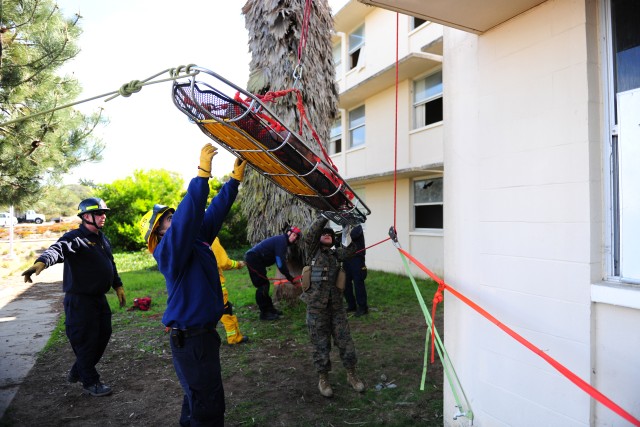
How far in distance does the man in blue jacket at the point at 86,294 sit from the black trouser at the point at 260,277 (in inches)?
106

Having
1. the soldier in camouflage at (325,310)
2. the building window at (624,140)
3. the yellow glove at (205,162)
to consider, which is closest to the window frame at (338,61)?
the soldier in camouflage at (325,310)

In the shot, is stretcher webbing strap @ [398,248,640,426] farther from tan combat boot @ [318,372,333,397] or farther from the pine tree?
the pine tree

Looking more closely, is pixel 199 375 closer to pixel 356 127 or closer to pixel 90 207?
pixel 90 207

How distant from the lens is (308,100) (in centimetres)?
808

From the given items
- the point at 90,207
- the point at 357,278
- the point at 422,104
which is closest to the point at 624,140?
the point at 90,207

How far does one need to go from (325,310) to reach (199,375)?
1.85 m

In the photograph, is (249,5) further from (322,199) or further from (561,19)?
(561,19)

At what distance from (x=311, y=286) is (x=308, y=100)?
Result: 444 centimetres

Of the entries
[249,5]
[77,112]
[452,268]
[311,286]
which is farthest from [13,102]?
[452,268]

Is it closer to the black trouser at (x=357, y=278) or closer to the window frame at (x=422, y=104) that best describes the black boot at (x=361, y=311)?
the black trouser at (x=357, y=278)

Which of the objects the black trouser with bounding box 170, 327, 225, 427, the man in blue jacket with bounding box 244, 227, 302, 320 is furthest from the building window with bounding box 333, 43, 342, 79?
the black trouser with bounding box 170, 327, 225, 427

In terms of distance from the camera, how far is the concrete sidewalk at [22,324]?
5.41 metres

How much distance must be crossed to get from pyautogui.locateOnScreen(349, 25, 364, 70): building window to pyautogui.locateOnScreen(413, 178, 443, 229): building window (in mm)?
5244

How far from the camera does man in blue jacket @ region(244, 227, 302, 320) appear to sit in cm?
710
